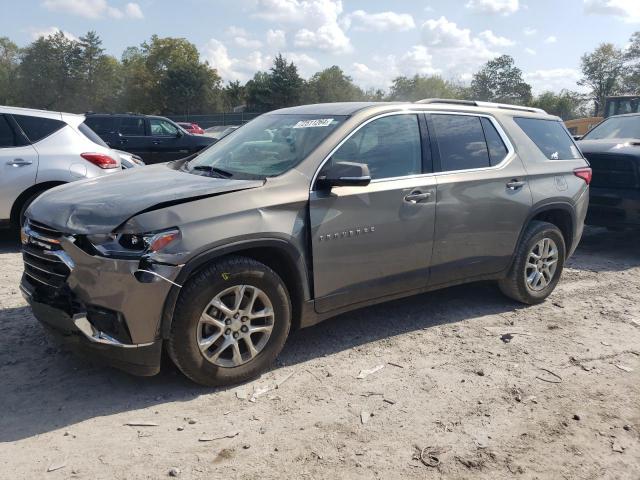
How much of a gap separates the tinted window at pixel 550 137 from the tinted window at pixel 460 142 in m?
0.67

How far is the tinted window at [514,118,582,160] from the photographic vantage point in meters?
5.38

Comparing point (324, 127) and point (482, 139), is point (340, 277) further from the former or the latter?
point (482, 139)

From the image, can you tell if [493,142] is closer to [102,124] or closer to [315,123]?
[315,123]

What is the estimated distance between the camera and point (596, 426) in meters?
3.33

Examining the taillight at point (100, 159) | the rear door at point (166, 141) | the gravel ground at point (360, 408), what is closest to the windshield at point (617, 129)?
the gravel ground at point (360, 408)

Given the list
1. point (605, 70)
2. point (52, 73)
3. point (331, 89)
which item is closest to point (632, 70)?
point (605, 70)

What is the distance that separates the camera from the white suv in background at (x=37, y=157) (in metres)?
6.59

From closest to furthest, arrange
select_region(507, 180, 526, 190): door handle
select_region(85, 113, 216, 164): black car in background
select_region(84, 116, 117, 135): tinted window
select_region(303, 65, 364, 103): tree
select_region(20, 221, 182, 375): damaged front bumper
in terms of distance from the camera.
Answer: select_region(20, 221, 182, 375): damaged front bumper < select_region(507, 180, 526, 190): door handle < select_region(84, 116, 117, 135): tinted window < select_region(85, 113, 216, 164): black car in background < select_region(303, 65, 364, 103): tree

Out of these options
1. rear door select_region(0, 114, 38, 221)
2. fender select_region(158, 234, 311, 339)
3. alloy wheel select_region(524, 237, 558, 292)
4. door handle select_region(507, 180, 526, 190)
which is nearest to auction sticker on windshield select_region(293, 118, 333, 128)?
fender select_region(158, 234, 311, 339)

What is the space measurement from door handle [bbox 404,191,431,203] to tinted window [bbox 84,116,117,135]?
1058 cm

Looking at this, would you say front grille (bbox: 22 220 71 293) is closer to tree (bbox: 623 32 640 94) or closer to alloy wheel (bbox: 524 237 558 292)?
alloy wheel (bbox: 524 237 558 292)

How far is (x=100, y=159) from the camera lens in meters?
6.98

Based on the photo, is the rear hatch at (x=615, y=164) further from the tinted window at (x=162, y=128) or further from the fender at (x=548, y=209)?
the tinted window at (x=162, y=128)

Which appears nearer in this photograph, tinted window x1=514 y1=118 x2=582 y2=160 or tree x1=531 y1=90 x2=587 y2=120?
tinted window x1=514 y1=118 x2=582 y2=160
